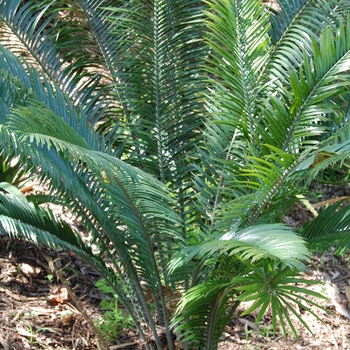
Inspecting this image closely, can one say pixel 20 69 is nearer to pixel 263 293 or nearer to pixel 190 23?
pixel 190 23

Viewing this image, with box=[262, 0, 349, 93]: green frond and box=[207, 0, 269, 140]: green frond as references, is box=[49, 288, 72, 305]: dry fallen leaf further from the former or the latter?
box=[262, 0, 349, 93]: green frond

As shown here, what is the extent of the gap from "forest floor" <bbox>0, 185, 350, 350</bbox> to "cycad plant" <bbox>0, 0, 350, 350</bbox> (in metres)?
0.47

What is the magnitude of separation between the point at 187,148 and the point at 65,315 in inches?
52.5

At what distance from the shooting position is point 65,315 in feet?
10.5

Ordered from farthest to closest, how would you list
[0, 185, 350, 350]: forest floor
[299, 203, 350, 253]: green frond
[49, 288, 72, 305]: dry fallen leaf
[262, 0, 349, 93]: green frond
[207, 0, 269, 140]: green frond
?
[49, 288, 72, 305]: dry fallen leaf
[0, 185, 350, 350]: forest floor
[262, 0, 349, 93]: green frond
[207, 0, 269, 140]: green frond
[299, 203, 350, 253]: green frond

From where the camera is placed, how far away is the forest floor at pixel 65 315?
306 cm

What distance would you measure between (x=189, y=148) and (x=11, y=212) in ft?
3.65

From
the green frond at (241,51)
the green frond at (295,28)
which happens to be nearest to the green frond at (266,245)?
the green frond at (241,51)

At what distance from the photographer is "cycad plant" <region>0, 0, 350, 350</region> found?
2.02 meters

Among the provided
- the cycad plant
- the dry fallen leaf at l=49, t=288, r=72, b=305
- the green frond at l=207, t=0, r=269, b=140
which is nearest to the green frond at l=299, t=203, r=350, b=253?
the cycad plant

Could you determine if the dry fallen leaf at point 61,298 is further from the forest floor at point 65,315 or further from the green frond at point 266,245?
the green frond at point 266,245

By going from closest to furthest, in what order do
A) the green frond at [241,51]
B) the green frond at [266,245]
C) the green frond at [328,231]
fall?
the green frond at [266,245]
the green frond at [328,231]
the green frond at [241,51]

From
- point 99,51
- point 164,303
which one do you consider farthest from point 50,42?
point 164,303

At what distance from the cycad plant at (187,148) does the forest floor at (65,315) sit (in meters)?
0.47
